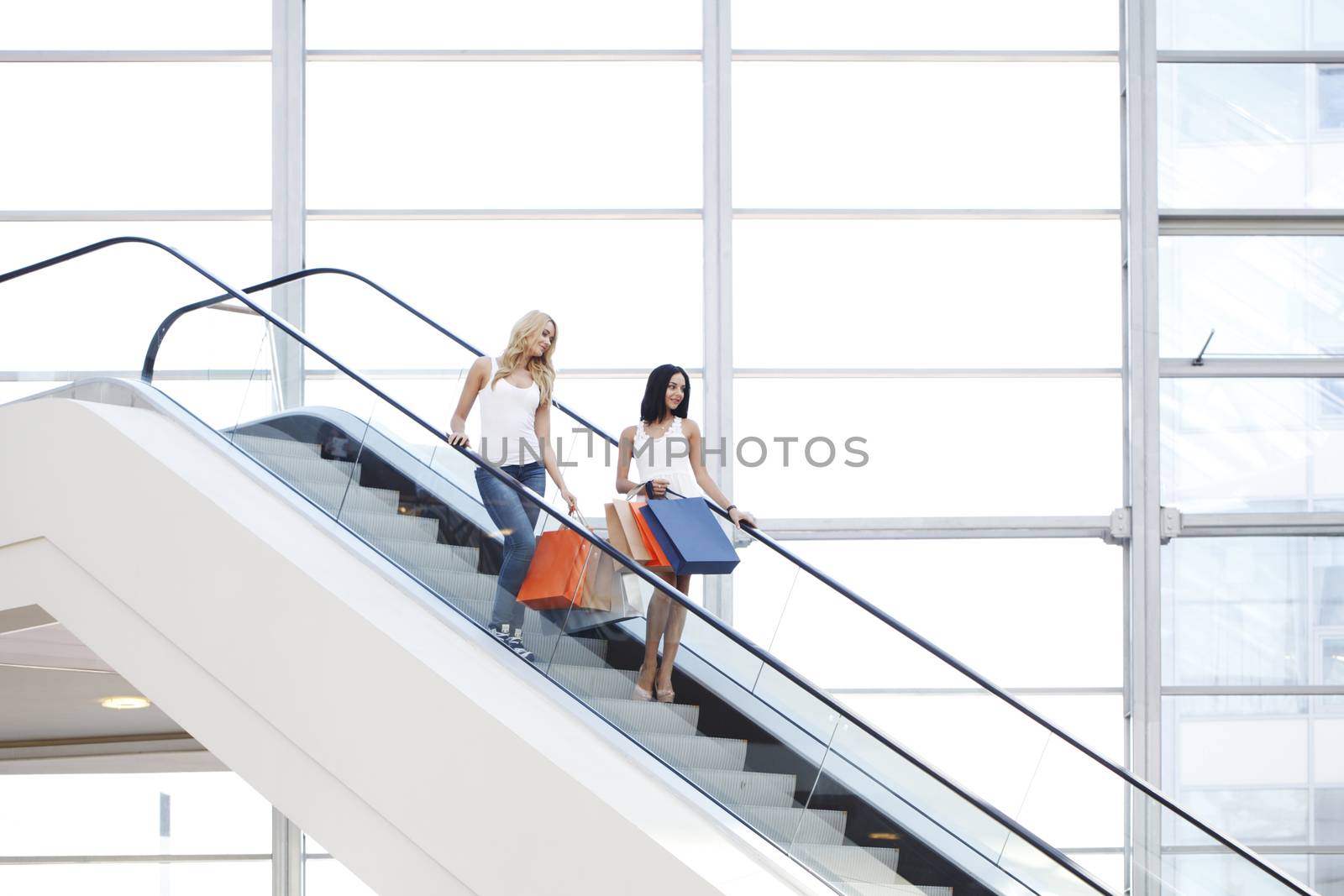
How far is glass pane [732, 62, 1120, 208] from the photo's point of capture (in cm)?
1049

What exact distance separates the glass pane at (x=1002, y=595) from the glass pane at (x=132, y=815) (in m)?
4.73

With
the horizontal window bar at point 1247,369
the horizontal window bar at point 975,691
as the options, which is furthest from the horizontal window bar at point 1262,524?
the horizontal window bar at point 975,691

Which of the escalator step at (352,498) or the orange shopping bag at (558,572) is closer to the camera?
the orange shopping bag at (558,572)

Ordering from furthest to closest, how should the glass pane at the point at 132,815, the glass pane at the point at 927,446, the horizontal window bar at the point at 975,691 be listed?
the glass pane at the point at 132,815, the glass pane at the point at 927,446, the horizontal window bar at the point at 975,691

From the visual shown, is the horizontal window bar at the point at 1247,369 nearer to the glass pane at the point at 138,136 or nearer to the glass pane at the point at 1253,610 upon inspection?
the glass pane at the point at 1253,610

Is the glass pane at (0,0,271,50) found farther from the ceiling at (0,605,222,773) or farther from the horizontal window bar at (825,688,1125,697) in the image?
the horizontal window bar at (825,688,1125,697)

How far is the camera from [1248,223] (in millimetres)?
10375

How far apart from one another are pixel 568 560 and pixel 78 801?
7902 mm

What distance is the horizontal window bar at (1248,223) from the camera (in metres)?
10.3

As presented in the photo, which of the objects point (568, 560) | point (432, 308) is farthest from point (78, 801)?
point (568, 560)

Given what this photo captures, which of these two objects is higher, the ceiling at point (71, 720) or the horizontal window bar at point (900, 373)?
the horizontal window bar at point (900, 373)

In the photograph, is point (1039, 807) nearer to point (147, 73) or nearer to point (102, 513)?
point (102, 513)

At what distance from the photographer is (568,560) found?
575 cm

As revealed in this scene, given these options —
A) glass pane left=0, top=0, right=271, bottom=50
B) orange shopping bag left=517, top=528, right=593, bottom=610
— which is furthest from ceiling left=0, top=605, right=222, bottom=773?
glass pane left=0, top=0, right=271, bottom=50
